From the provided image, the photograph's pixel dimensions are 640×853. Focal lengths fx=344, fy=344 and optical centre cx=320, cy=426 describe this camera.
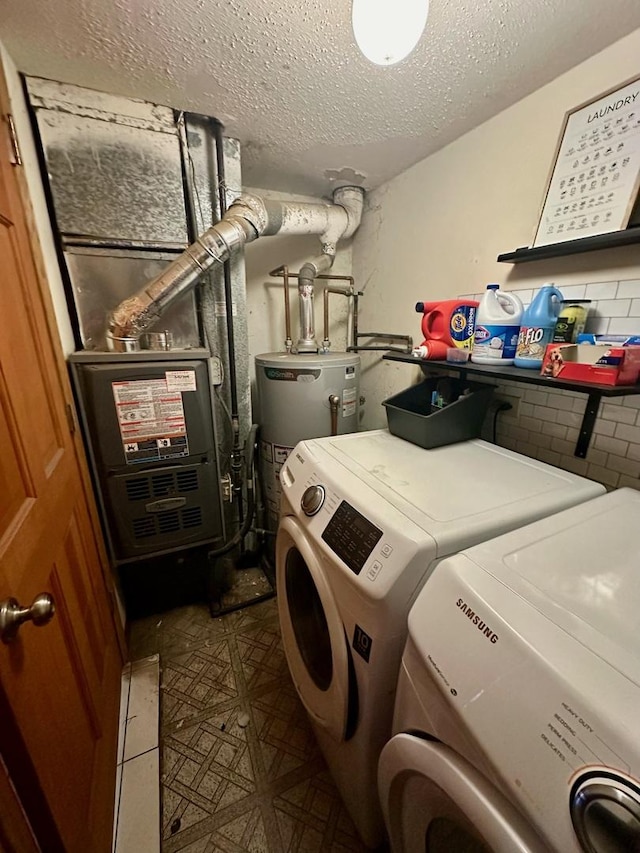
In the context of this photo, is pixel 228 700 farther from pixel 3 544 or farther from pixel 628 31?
pixel 628 31

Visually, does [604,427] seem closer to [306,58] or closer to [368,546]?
[368,546]

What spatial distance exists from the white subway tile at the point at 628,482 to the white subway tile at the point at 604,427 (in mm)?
130

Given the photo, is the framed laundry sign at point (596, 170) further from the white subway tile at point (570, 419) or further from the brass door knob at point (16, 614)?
the brass door knob at point (16, 614)

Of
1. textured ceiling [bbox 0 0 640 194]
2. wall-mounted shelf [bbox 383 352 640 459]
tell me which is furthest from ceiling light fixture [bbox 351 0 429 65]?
wall-mounted shelf [bbox 383 352 640 459]

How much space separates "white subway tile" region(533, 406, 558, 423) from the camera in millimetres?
1152

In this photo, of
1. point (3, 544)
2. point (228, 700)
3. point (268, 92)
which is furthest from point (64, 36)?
point (228, 700)

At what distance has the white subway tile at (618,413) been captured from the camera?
37.7 inches

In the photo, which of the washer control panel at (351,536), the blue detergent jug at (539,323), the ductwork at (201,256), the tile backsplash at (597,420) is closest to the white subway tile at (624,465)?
the tile backsplash at (597,420)

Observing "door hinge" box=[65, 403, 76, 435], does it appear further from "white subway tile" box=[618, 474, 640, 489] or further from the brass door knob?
"white subway tile" box=[618, 474, 640, 489]

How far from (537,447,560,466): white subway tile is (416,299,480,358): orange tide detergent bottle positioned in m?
0.44

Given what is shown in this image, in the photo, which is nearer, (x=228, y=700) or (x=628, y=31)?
(x=628, y=31)

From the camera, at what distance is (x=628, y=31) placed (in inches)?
34.6

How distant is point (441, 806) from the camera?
528mm

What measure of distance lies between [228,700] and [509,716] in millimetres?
1208
